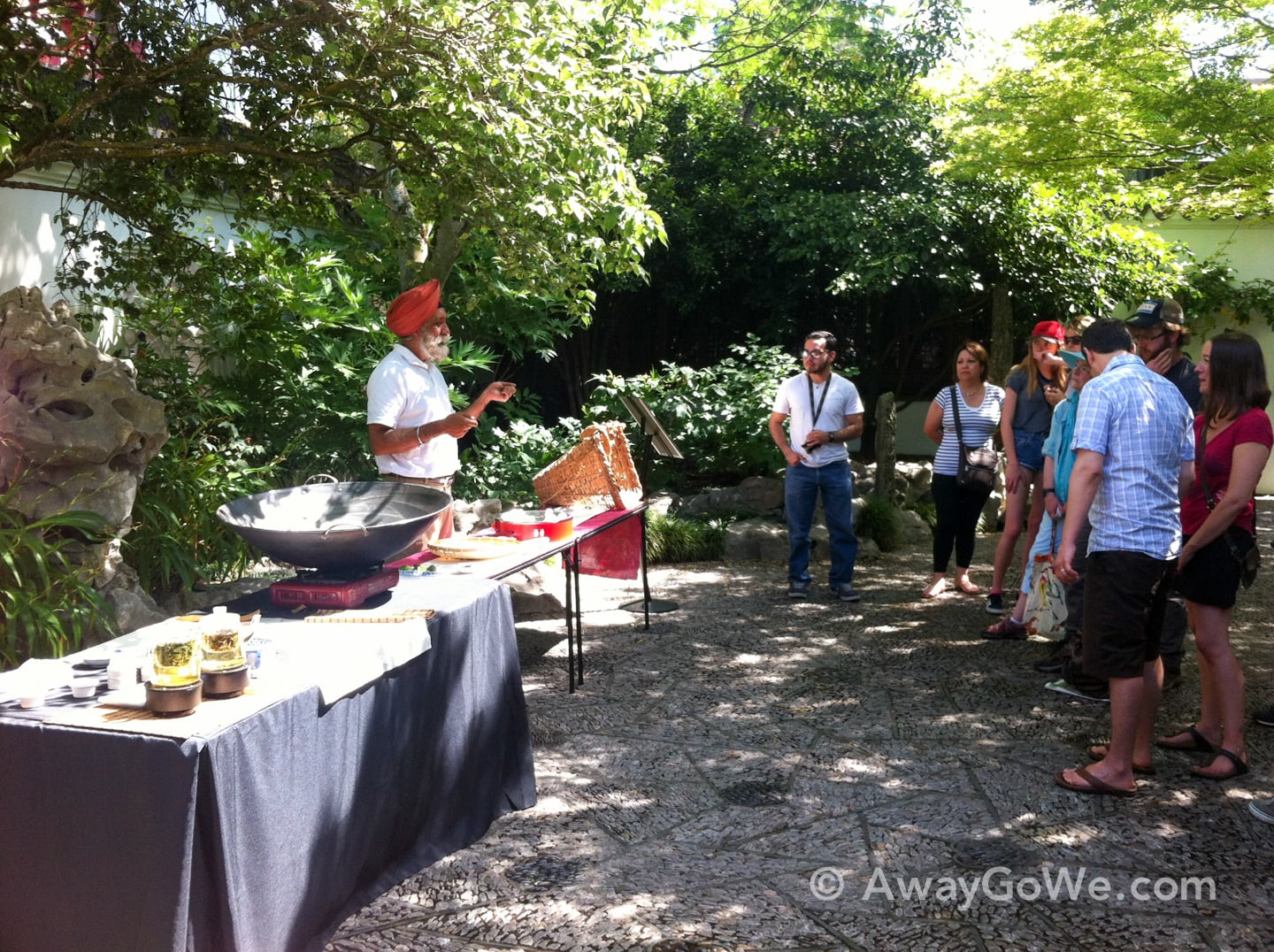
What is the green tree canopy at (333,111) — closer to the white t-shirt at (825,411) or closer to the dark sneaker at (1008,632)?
the white t-shirt at (825,411)

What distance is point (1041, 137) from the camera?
9.77 m

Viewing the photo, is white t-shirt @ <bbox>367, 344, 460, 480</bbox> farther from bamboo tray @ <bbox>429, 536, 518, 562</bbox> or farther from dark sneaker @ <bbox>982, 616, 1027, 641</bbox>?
dark sneaker @ <bbox>982, 616, 1027, 641</bbox>

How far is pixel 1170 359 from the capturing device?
5113mm

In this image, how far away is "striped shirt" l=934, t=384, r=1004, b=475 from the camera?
24.3 feet

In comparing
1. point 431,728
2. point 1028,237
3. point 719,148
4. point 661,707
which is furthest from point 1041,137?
point 431,728

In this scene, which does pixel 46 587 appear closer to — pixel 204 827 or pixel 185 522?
pixel 185 522

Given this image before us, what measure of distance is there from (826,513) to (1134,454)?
3.70m

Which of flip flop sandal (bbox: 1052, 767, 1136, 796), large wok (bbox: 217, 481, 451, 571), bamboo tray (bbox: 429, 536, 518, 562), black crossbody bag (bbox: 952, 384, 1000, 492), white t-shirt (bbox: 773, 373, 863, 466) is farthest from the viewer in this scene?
white t-shirt (bbox: 773, 373, 863, 466)

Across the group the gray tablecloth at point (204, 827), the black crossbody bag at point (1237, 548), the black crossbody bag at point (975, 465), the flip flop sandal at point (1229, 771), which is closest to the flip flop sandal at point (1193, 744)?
the flip flop sandal at point (1229, 771)

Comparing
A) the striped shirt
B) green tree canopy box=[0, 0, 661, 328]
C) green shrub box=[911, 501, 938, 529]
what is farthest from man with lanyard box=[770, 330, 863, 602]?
green shrub box=[911, 501, 938, 529]

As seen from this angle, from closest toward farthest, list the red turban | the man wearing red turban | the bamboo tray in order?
the bamboo tray → the man wearing red turban → the red turban

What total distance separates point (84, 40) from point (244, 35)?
3.81 ft

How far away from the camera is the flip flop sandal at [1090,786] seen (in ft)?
14.0

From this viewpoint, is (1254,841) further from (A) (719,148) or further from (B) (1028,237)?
(A) (719,148)
